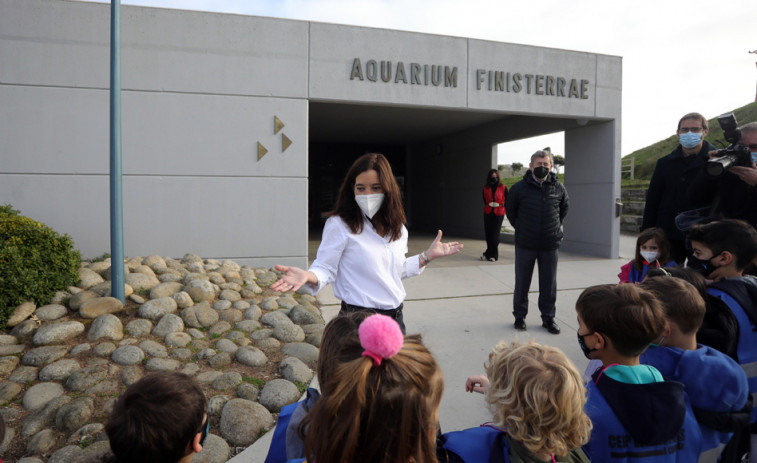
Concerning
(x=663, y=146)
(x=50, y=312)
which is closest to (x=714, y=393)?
(x=50, y=312)

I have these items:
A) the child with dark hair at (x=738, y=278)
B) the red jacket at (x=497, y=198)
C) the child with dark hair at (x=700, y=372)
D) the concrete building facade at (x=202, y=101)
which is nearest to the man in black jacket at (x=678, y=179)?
the child with dark hair at (x=738, y=278)

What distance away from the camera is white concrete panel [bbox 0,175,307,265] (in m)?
6.21

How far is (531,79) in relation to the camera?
8.49 meters

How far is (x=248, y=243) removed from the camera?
22.6 ft

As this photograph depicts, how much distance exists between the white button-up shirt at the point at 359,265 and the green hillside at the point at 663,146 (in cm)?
2450

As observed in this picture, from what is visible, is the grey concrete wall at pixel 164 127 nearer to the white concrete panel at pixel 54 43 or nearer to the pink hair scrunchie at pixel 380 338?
the white concrete panel at pixel 54 43

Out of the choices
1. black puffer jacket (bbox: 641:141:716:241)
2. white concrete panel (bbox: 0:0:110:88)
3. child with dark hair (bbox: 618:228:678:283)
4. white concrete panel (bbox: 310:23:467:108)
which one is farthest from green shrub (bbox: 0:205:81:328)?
black puffer jacket (bbox: 641:141:716:241)

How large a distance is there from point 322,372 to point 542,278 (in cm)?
388

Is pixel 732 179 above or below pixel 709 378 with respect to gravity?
above

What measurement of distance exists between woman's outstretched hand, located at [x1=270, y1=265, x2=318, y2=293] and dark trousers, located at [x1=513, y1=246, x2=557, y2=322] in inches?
120

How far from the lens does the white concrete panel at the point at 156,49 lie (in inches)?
240

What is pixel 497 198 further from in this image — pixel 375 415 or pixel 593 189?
pixel 375 415

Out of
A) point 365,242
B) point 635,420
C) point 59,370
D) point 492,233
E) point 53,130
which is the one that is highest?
point 53,130

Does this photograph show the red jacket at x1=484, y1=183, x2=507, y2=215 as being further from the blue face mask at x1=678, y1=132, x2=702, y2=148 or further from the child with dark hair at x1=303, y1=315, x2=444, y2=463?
the child with dark hair at x1=303, y1=315, x2=444, y2=463
